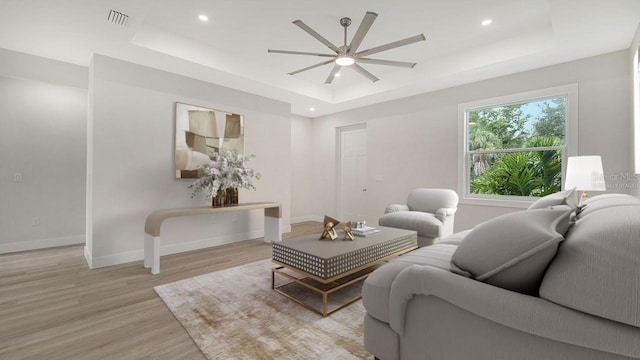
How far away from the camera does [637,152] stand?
275 cm

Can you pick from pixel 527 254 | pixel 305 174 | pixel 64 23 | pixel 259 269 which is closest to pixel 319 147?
pixel 305 174

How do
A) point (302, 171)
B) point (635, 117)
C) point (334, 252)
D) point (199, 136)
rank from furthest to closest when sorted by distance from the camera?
point (302, 171) < point (199, 136) < point (635, 117) < point (334, 252)

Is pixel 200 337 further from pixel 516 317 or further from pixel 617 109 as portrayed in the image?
pixel 617 109

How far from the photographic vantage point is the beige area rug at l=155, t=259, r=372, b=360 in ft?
5.75

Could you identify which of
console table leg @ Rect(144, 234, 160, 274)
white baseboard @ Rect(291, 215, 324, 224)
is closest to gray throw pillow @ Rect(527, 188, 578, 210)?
console table leg @ Rect(144, 234, 160, 274)

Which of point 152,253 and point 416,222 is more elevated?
point 416,222

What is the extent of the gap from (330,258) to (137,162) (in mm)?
3014

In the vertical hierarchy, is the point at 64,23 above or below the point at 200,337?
above

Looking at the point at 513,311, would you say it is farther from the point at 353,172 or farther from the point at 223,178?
the point at 353,172

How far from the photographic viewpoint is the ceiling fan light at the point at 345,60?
2966 mm

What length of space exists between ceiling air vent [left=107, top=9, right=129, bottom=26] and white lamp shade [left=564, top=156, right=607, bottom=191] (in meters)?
4.62

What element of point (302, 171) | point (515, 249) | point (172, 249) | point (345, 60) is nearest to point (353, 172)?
point (302, 171)

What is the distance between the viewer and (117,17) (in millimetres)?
2754

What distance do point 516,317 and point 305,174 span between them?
5920 mm
